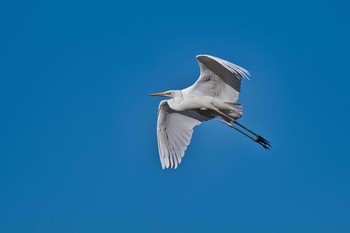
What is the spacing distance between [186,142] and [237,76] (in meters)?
2.51

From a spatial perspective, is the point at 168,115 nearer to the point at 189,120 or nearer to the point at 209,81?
the point at 189,120

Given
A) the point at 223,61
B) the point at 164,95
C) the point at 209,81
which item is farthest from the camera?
the point at 164,95

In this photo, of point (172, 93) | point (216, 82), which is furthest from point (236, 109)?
point (172, 93)

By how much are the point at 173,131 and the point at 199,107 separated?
114 centimetres

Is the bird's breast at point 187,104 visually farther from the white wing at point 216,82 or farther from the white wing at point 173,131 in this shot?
the white wing at point 173,131

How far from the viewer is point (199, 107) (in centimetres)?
1780

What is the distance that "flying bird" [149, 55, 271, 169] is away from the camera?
17.1 m

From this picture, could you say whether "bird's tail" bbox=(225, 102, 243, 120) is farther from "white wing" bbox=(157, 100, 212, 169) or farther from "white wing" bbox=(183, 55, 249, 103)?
"white wing" bbox=(157, 100, 212, 169)

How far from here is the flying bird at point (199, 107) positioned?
56.0 feet

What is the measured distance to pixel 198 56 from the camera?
16531 mm

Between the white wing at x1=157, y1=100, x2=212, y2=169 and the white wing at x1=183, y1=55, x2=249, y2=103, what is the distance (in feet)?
3.35

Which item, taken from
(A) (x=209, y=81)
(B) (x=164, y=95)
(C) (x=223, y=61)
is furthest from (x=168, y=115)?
(C) (x=223, y=61)

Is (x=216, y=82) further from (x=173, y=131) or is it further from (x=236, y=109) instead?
(x=173, y=131)

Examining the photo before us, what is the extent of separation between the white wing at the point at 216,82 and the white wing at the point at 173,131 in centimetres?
102
